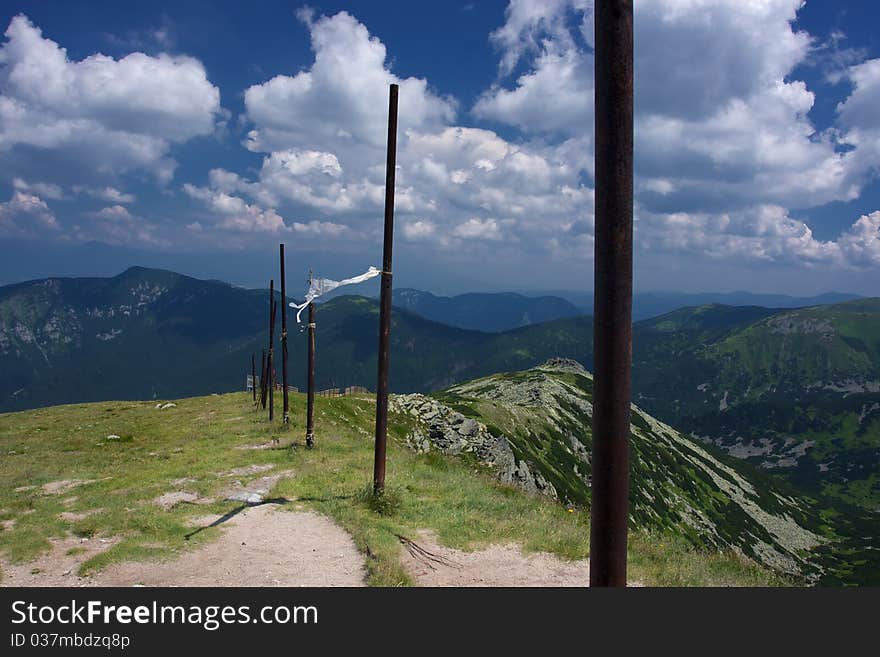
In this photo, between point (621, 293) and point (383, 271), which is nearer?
point (621, 293)

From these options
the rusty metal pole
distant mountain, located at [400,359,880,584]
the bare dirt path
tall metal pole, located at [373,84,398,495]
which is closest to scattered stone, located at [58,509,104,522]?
the bare dirt path

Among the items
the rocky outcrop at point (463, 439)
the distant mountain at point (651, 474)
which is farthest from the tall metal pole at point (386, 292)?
the rocky outcrop at point (463, 439)

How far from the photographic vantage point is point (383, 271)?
55.8 ft

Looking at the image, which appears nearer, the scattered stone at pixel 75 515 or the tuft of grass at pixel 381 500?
the tuft of grass at pixel 381 500

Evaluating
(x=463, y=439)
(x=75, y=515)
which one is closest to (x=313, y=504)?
(x=75, y=515)

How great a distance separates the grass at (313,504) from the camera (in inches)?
518

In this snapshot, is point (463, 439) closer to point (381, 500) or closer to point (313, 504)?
point (313, 504)

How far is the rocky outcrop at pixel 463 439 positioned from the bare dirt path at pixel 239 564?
129ft

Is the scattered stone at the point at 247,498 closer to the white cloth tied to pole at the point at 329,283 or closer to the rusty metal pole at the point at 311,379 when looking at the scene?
the white cloth tied to pole at the point at 329,283

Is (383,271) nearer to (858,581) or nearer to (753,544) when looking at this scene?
(753,544)

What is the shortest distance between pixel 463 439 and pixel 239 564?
50315 millimetres

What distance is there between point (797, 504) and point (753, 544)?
74.8 metres

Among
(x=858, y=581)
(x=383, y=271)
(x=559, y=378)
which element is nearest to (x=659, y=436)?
(x=559, y=378)

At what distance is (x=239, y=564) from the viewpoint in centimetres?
1253
